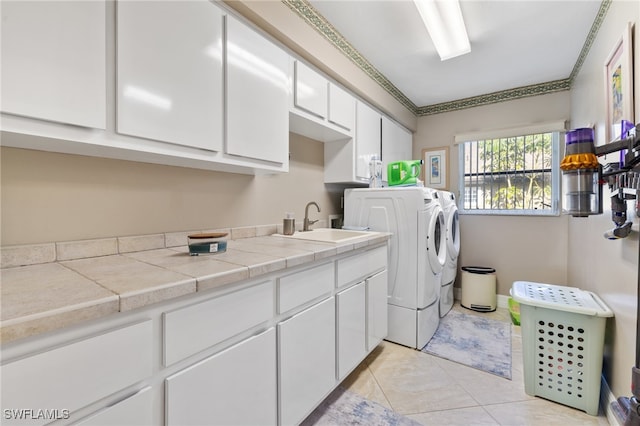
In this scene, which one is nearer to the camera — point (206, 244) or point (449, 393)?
point (206, 244)

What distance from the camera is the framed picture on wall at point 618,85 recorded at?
4.28 feet

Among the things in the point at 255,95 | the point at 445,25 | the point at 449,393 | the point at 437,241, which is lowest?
the point at 449,393

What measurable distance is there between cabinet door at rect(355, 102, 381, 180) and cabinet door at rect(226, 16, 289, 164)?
98 cm

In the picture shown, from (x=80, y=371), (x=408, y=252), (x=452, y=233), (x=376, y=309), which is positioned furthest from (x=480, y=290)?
(x=80, y=371)

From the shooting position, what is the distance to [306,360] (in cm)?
135

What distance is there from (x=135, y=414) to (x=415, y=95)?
368 centimetres

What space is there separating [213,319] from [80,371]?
13.9 inches

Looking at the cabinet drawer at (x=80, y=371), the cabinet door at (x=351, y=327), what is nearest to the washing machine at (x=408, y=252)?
the cabinet door at (x=351, y=327)

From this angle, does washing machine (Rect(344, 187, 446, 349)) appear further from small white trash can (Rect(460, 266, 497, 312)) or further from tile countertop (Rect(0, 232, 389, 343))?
tile countertop (Rect(0, 232, 389, 343))

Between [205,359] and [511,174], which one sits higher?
[511,174]

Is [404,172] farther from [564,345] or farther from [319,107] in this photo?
[564,345]

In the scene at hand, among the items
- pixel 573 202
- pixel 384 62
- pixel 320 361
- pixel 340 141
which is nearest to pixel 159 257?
pixel 320 361

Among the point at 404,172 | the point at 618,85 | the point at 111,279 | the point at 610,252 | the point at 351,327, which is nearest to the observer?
the point at 111,279

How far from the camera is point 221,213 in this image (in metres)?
1.73
